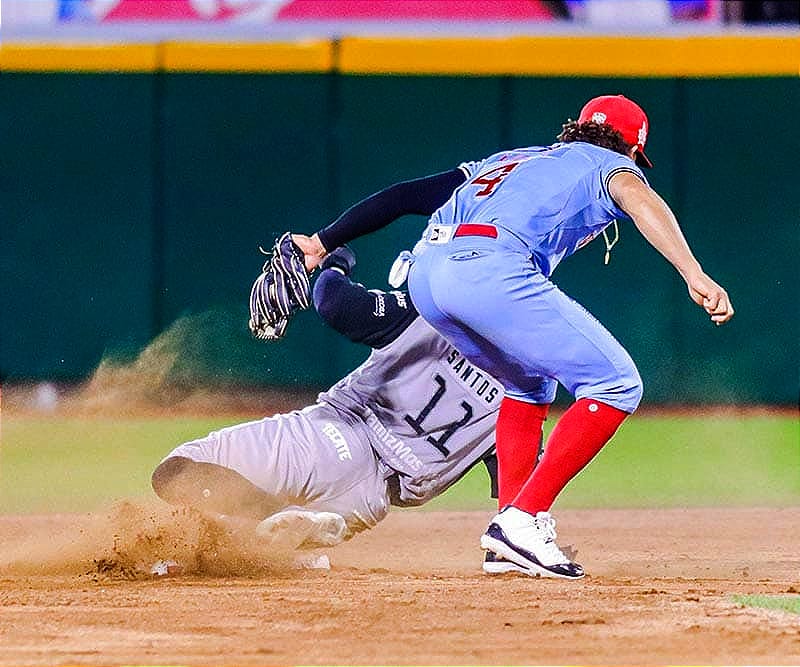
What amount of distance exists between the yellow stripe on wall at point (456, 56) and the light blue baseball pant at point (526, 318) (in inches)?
261

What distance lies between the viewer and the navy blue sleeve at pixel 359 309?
4664 millimetres

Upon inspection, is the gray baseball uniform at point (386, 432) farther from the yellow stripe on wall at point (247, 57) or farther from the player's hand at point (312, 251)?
the yellow stripe on wall at point (247, 57)

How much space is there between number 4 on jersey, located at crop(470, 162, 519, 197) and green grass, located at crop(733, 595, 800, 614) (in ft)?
4.58

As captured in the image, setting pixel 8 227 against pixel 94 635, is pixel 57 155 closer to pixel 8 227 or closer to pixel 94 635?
pixel 8 227

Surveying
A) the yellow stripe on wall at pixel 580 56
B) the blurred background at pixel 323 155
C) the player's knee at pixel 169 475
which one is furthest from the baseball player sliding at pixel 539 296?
the yellow stripe on wall at pixel 580 56

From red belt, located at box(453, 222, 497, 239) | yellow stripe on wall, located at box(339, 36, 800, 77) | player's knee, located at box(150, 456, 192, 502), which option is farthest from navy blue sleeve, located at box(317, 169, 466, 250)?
yellow stripe on wall, located at box(339, 36, 800, 77)

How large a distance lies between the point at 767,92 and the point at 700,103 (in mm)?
525

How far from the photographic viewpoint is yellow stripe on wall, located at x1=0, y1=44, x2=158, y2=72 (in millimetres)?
10641

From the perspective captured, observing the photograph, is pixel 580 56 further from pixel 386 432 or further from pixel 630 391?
pixel 630 391

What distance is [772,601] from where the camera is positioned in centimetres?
389

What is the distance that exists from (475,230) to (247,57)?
6.82 metres

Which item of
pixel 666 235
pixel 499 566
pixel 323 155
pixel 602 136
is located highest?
pixel 602 136

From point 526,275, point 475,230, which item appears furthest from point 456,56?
point 526,275

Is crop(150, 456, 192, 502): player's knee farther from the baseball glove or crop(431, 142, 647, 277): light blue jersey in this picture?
crop(431, 142, 647, 277): light blue jersey
